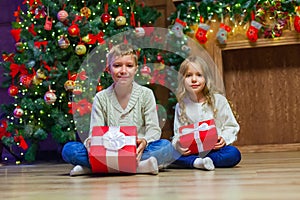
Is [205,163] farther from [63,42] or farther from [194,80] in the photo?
[63,42]

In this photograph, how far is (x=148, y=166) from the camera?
2.14m

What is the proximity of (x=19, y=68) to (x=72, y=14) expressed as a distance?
21.6 inches

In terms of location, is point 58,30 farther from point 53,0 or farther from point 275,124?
point 275,124

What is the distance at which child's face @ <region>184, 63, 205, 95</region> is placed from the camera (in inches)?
99.3

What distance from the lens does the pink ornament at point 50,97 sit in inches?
130

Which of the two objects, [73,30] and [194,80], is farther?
[73,30]

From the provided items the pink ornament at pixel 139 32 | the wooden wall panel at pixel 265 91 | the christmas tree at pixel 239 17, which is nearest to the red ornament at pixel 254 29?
the christmas tree at pixel 239 17

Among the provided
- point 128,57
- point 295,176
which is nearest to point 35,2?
point 128,57

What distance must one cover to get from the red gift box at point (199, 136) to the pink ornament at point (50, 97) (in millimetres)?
1181

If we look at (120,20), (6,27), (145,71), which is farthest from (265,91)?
(6,27)

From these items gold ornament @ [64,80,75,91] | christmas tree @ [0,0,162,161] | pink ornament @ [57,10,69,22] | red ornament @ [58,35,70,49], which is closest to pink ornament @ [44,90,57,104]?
christmas tree @ [0,0,162,161]

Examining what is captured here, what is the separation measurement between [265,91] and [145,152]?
1.90 metres

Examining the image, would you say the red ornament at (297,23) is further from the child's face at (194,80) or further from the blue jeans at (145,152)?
the blue jeans at (145,152)

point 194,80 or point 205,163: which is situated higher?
point 194,80
